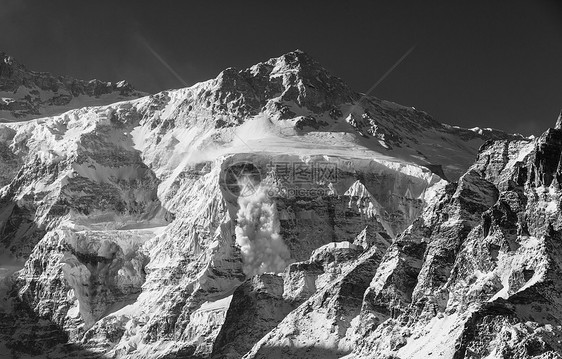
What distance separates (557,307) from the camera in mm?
198625

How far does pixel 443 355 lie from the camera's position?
199375 millimetres

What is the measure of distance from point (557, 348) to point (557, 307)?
998 centimetres

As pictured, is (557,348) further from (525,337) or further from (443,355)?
(443,355)

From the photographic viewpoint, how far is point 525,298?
200 metres

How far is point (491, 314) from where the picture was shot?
19475 cm

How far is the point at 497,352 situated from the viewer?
18975 centimetres

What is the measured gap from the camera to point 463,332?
198 meters

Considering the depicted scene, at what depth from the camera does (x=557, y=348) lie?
18975 centimetres

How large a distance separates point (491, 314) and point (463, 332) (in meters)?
4.91

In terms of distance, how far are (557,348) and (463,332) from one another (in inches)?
518

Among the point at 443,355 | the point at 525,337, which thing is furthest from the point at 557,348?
the point at 443,355

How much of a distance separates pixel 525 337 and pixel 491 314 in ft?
22.0

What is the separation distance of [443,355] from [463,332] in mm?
4341
